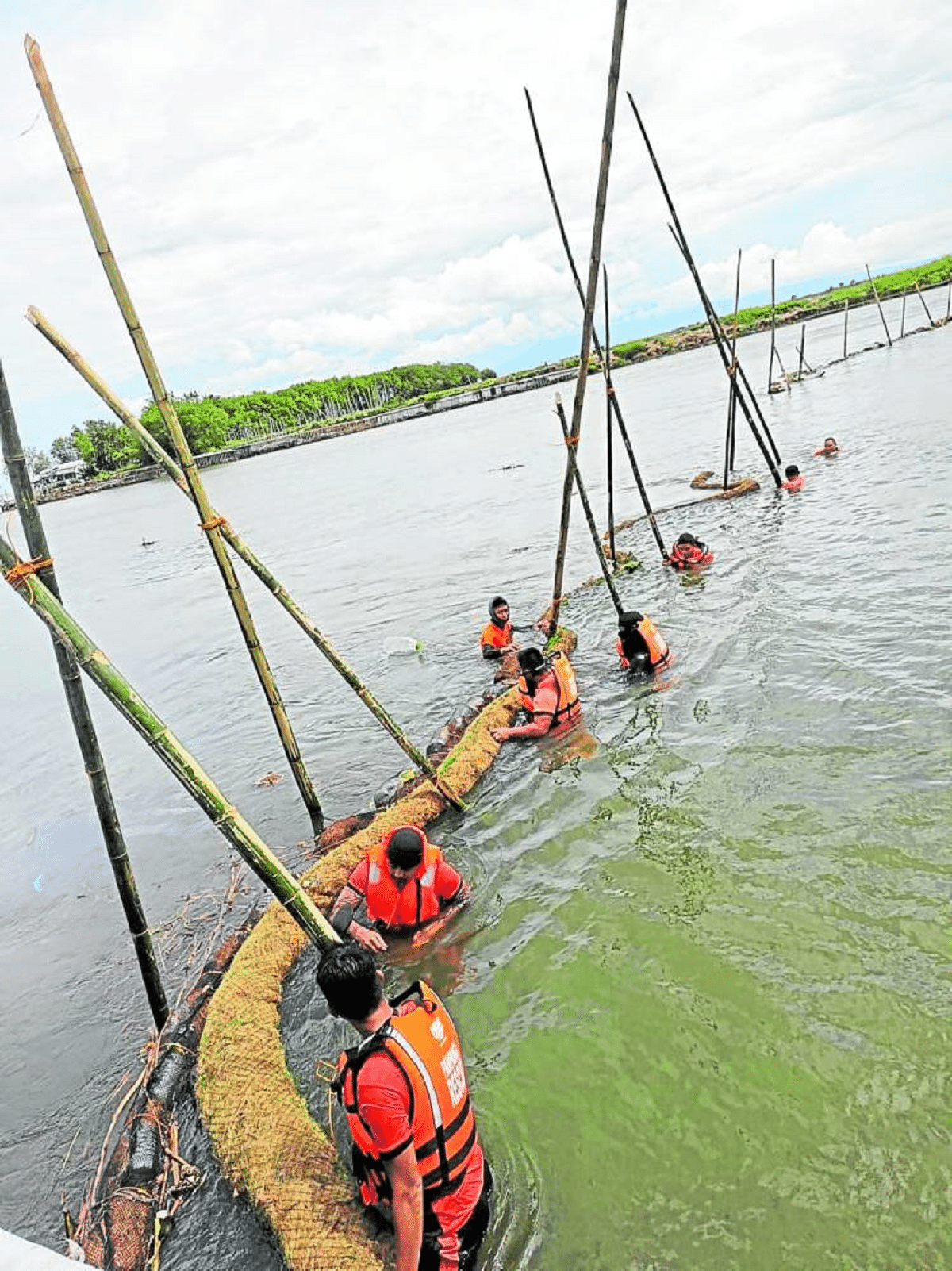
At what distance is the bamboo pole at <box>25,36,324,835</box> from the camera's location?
18.9 feet

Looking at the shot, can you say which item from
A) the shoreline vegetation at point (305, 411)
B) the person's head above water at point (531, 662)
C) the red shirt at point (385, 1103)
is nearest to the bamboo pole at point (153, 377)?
the person's head above water at point (531, 662)

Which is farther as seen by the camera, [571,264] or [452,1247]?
[571,264]

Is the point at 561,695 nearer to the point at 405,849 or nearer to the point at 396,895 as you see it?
the point at 396,895

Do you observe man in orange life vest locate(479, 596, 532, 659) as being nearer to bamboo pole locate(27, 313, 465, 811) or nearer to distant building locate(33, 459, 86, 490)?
bamboo pole locate(27, 313, 465, 811)

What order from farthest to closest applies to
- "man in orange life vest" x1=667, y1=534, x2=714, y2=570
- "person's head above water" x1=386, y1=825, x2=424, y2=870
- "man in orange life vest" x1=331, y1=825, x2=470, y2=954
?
"man in orange life vest" x1=667, y1=534, x2=714, y2=570 < "man in orange life vest" x1=331, y1=825, x2=470, y2=954 < "person's head above water" x1=386, y1=825, x2=424, y2=870

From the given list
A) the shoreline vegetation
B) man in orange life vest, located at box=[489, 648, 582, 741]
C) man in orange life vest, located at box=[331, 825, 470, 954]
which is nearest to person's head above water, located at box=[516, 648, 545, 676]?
man in orange life vest, located at box=[489, 648, 582, 741]

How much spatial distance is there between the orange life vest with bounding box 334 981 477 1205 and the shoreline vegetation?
323 feet

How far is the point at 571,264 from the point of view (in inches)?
540

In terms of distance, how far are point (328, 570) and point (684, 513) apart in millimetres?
12392

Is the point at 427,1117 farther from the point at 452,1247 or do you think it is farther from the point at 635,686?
the point at 635,686

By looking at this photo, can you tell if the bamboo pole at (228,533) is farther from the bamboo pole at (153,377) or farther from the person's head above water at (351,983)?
the person's head above water at (351,983)

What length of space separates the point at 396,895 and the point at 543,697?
4.10 meters

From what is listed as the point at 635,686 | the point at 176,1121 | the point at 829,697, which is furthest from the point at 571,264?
the point at 176,1121

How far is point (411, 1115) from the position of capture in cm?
386
